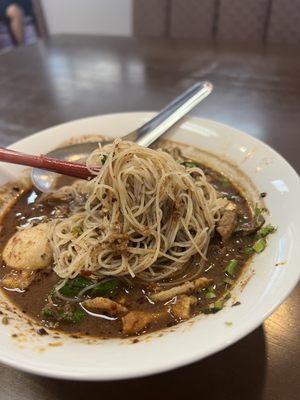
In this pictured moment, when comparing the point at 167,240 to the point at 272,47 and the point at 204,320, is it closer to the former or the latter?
the point at 204,320

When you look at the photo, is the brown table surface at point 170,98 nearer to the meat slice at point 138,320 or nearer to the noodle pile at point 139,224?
the meat slice at point 138,320

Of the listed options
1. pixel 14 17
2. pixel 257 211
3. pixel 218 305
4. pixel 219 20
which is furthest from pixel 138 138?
pixel 14 17

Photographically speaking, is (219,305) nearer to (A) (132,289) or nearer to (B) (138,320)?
(B) (138,320)

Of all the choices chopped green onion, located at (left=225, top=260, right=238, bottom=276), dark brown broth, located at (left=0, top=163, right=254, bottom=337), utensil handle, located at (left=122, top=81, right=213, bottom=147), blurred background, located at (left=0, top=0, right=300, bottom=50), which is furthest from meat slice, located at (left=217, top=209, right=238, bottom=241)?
blurred background, located at (left=0, top=0, right=300, bottom=50)

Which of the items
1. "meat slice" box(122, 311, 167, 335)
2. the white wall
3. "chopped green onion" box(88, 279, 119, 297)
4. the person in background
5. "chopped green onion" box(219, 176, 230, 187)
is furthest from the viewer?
the white wall

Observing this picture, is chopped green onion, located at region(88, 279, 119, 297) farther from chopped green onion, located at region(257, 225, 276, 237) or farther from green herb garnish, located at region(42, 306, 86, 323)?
chopped green onion, located at region(257, 225, 276, 237)

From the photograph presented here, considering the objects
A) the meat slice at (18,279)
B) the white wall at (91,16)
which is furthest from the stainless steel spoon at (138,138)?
the white wall at (91,16)

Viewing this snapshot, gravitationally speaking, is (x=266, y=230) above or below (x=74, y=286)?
above
